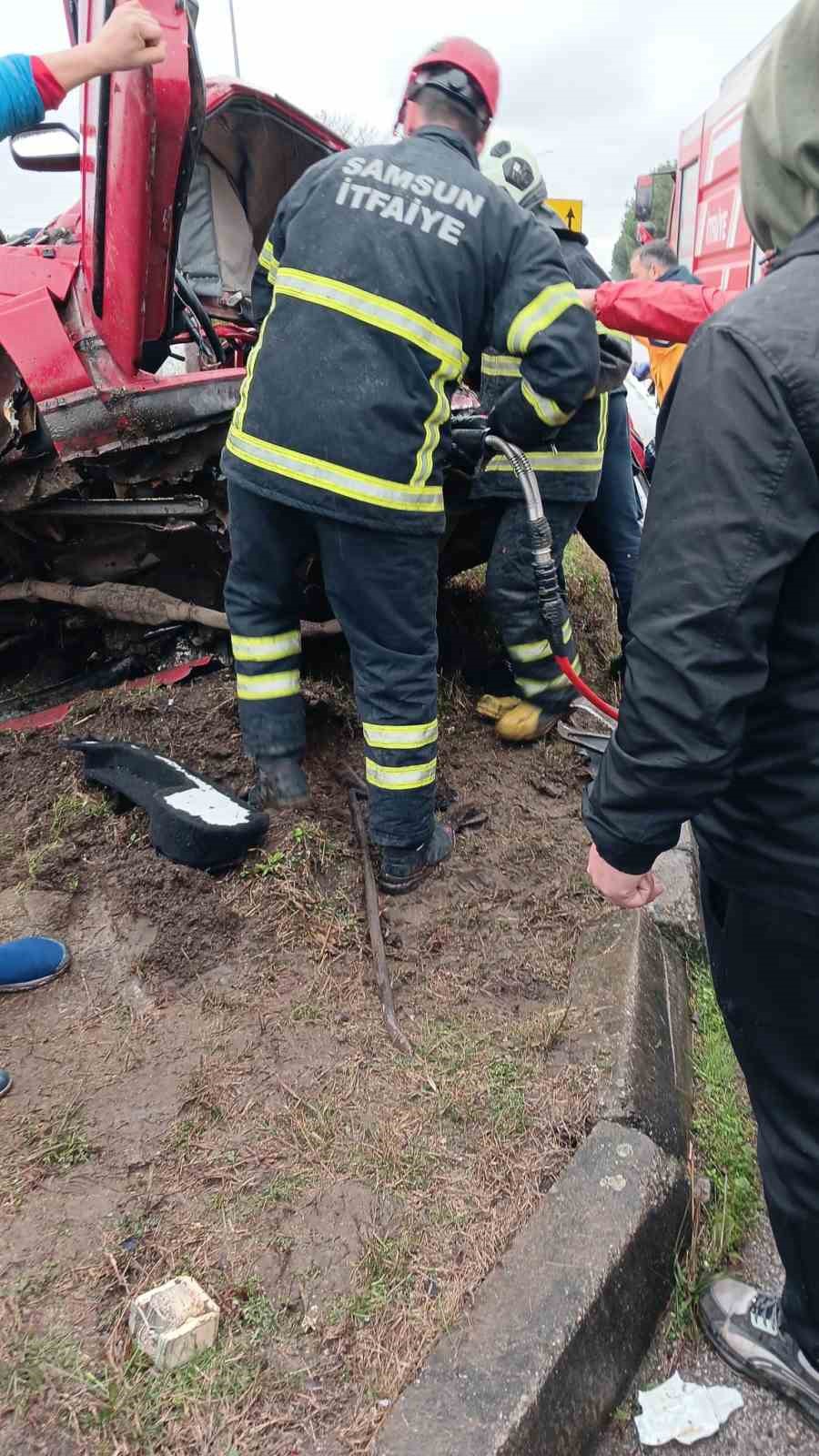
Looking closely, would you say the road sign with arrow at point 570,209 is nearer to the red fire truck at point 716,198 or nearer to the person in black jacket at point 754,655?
the red fire truck at point 716,198

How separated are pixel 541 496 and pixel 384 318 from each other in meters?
1.25

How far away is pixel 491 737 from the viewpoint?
382cm

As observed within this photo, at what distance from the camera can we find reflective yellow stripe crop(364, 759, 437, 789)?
2768mm

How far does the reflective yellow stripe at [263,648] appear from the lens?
2918mm

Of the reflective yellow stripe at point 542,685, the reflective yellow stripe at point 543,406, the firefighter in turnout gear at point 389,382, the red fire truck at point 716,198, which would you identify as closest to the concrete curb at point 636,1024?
the firefighter in turnout gear at point 389,382

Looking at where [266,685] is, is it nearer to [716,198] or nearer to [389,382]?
[389,382]

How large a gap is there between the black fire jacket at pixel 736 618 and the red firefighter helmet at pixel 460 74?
192 centimetres

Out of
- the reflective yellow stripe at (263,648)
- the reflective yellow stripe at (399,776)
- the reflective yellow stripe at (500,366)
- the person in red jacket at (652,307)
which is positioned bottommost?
the reflective yellow stripe at (399,776)

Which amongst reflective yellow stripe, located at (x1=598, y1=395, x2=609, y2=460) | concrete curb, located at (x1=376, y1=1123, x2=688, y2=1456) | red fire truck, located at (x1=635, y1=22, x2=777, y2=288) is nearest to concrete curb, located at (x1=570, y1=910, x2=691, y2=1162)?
concrete curb, located at (x1=376, y1=1123, x2=688, y2=1456)

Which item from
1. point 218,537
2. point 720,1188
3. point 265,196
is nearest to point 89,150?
point 218,537

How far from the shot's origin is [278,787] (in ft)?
9.90

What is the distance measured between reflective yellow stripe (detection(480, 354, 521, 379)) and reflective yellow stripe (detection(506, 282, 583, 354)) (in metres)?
0.56

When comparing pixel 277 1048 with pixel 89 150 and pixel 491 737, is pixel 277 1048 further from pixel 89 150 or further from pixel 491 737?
pixel 89 150

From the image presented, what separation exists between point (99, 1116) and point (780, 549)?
169cm
